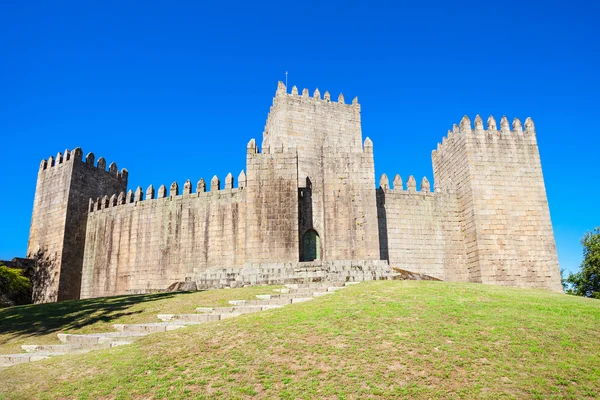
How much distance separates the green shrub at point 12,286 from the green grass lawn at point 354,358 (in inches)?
782

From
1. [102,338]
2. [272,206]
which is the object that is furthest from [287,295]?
[272,206]

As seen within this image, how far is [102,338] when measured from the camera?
985 centimetres

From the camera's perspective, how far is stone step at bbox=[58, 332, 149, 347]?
9801 millimetres

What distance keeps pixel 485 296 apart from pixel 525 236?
12.2m

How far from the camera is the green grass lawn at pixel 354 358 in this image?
22.4 feet

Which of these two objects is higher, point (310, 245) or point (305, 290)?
point (310, 245)

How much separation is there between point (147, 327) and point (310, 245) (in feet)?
38.8

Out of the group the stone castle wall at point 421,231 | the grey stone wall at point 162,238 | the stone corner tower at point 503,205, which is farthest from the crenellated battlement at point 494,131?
the grey stone wall at point 162,238

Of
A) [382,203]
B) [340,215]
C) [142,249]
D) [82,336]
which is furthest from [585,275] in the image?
[82,336]

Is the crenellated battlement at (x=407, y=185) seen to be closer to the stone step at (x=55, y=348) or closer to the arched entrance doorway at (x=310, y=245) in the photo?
the arched entrance doorway at (x=310, y=245)

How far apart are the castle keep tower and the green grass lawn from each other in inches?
788

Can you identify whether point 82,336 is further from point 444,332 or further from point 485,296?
point 485,296

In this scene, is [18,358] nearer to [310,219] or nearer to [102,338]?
[102,338]

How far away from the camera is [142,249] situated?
24812 millimetres
